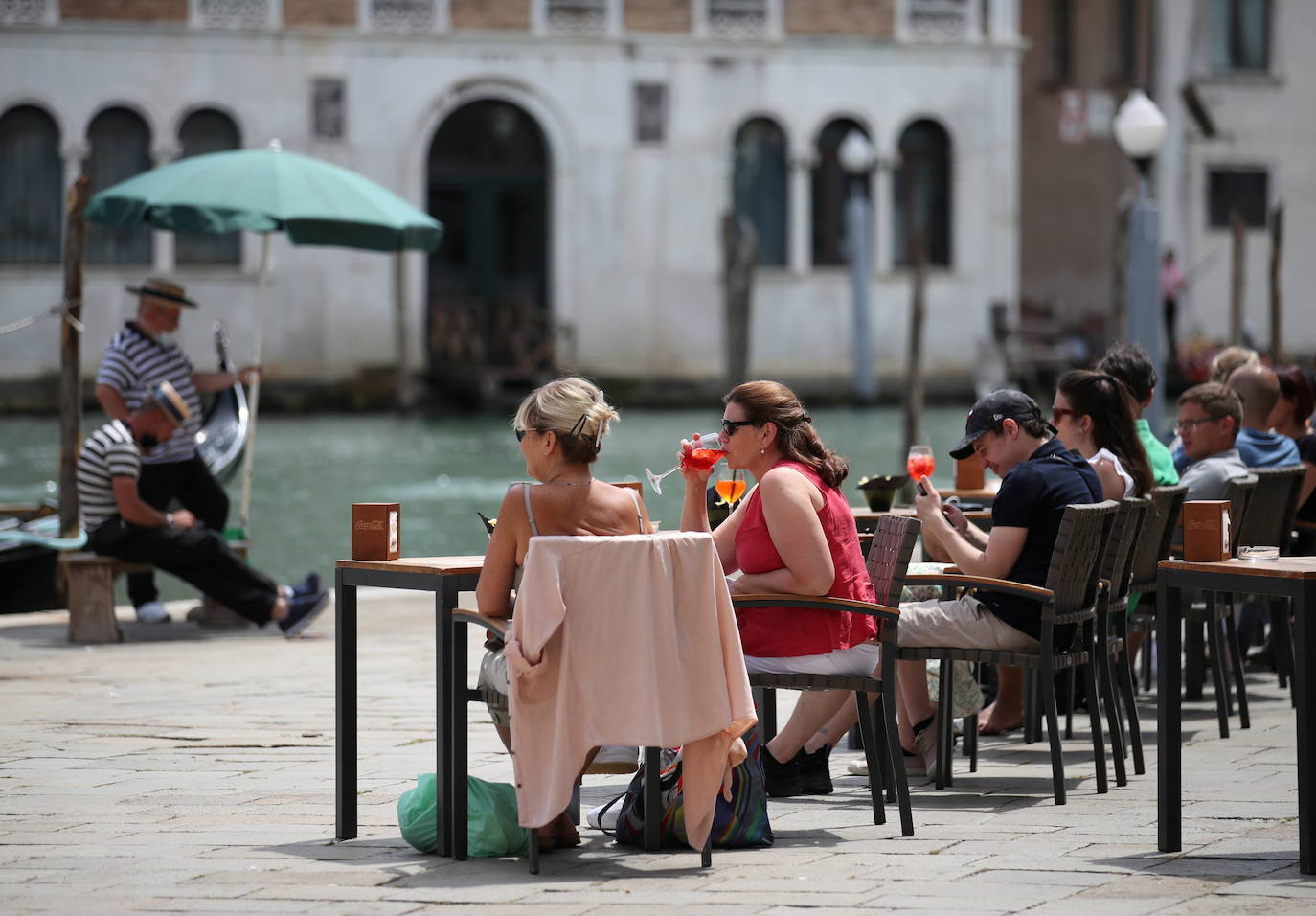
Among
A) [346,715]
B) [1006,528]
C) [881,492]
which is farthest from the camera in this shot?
[881,492]

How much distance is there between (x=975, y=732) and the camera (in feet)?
21.2

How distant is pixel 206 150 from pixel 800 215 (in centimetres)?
831

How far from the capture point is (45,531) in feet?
37.8

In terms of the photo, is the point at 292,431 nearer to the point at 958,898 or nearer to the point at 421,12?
the point at 421,12

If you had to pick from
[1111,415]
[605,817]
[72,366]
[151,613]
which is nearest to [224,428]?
[72,366]

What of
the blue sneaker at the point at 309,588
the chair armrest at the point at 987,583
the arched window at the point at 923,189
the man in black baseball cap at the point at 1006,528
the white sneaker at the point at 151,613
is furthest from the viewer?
the arched window at the point at 923,189

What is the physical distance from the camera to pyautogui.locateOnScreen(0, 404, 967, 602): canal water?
56.1 ft

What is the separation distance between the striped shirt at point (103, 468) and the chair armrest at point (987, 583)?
15.1ft

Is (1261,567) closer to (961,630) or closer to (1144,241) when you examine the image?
(961,630)

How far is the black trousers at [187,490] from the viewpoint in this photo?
32.7 ft

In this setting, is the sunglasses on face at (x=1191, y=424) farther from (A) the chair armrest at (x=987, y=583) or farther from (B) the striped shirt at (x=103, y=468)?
Result: (B) the striped shirt at (x=103, y=468)

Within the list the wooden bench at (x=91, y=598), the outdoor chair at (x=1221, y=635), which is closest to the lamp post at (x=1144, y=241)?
the outdoor chair at (x=1221, y=635)

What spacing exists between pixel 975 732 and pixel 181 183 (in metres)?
5.95

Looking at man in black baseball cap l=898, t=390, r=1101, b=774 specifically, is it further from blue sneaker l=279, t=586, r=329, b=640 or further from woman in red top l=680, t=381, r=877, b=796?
blue sneaker l=279, t=586, r=329, b=640
